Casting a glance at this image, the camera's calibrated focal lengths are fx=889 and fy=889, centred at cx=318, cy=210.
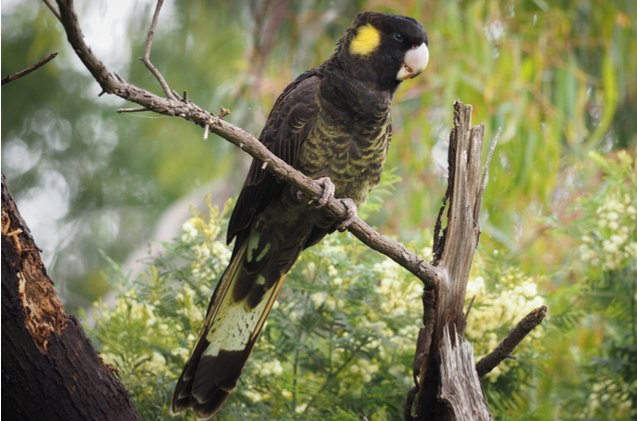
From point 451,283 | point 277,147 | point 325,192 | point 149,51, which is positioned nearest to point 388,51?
point 277,147

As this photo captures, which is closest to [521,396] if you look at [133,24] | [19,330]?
[19,330]

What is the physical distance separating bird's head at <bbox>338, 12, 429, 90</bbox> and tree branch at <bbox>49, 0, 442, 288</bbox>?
Result: 1.58 ft

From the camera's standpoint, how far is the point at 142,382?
2.60 metres

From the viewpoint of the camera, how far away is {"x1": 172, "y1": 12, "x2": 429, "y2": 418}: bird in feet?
8.63

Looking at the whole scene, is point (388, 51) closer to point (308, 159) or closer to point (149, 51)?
point (308, 159)

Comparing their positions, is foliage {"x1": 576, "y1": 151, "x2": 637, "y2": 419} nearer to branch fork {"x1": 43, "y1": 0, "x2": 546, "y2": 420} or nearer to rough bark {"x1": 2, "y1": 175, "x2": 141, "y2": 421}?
branch fork {"x1": 43, "y1": 0, "x2": 546, "y2": 420}

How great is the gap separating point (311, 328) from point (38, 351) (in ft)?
3.14

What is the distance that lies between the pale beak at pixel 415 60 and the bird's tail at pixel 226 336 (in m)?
0.73

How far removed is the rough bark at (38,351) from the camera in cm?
195

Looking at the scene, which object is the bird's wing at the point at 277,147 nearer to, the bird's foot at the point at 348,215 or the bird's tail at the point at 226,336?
the bird's tail at the point at 226,336

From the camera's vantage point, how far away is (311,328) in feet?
8.96

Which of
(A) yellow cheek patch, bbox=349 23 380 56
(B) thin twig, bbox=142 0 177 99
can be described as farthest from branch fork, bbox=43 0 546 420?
(A) yellow cheek patch, bbox=349 23 380 56

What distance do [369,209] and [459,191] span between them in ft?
2.51

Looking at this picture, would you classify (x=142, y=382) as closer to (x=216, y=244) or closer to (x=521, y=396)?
(x=216, y=244)
